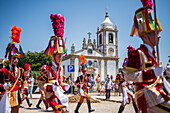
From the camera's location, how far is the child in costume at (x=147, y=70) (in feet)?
9.90

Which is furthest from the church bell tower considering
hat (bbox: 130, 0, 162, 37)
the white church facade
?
hat (bbox: 130, 0, 162, 37)

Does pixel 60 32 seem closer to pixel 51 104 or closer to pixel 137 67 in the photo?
pixel 51 104

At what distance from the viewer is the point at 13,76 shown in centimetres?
473

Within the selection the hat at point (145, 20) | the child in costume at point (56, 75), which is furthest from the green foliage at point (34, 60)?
the hat at point (145, 20)

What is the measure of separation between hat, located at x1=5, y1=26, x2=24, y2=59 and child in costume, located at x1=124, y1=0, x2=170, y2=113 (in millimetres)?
2880

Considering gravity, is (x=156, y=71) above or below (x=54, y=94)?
above

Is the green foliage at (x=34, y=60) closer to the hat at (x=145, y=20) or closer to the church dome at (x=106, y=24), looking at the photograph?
the church dome at (x=106, y=24)

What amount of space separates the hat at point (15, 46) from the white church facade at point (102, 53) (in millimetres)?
41981

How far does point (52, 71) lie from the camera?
4750 millimetres

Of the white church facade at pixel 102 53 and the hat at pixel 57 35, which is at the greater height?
the white church facade at pixel 102 53

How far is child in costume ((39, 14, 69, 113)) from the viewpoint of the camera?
176 inches

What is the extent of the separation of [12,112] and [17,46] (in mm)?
1583

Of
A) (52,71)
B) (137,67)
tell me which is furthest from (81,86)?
(137,67)

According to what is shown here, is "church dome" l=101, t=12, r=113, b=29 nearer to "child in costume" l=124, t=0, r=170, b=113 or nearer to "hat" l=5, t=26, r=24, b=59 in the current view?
"hat" l=5, t=26, r=24, b=59
